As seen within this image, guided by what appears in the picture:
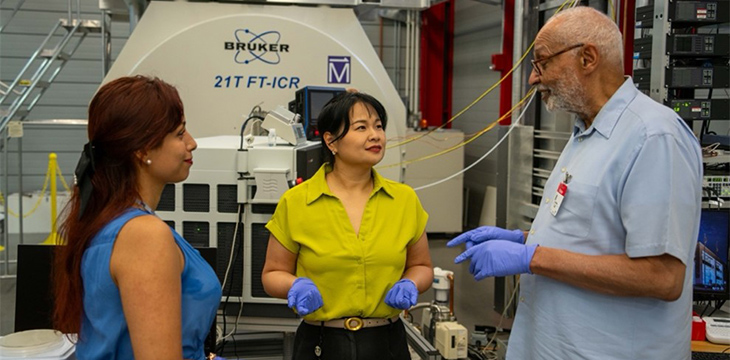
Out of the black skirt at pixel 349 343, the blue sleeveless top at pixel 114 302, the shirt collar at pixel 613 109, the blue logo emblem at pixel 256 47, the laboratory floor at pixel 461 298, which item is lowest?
the laboratory floor at pixel 461 298

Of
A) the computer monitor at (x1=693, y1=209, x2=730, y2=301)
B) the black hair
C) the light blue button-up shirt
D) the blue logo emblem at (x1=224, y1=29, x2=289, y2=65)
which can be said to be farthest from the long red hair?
the blue logo emblem at (x1=224, y1=29, x2=289, y2=65)

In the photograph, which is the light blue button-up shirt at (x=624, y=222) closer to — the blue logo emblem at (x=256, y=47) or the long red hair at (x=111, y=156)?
the long red hair at (x=111, y=156)

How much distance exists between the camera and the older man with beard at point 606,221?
1.62 m

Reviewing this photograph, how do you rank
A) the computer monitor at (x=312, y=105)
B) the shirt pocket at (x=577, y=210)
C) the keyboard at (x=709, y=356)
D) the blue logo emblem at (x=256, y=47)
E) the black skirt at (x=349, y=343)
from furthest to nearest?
1. the blue logo emblem at (x=256, y=47)
2. the computer monitor at (x=312, y=105)
3. the keyboard at (x=709, y=356)
4. the black skirt at (x=349, y=343)
5. the shirt pocket at (x=577, y=210)

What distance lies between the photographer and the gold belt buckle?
2100mm

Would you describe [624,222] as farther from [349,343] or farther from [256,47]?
[256,47]

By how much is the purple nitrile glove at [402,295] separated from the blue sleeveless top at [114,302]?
642 mm

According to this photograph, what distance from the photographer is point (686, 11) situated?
3.17 meters

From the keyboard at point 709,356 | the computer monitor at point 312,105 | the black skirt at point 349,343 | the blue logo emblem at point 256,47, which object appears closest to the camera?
the black skirt at point 349,343

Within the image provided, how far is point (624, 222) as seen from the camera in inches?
65.3

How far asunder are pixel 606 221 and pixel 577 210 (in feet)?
0.26

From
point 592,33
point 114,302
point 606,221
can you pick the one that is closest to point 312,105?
point 592,33

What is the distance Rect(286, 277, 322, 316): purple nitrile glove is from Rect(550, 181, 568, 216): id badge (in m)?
0.70

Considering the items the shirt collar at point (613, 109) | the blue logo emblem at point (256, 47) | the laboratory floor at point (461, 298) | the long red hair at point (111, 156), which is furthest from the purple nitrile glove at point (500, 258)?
the laboratory floor at point (461, 298)
